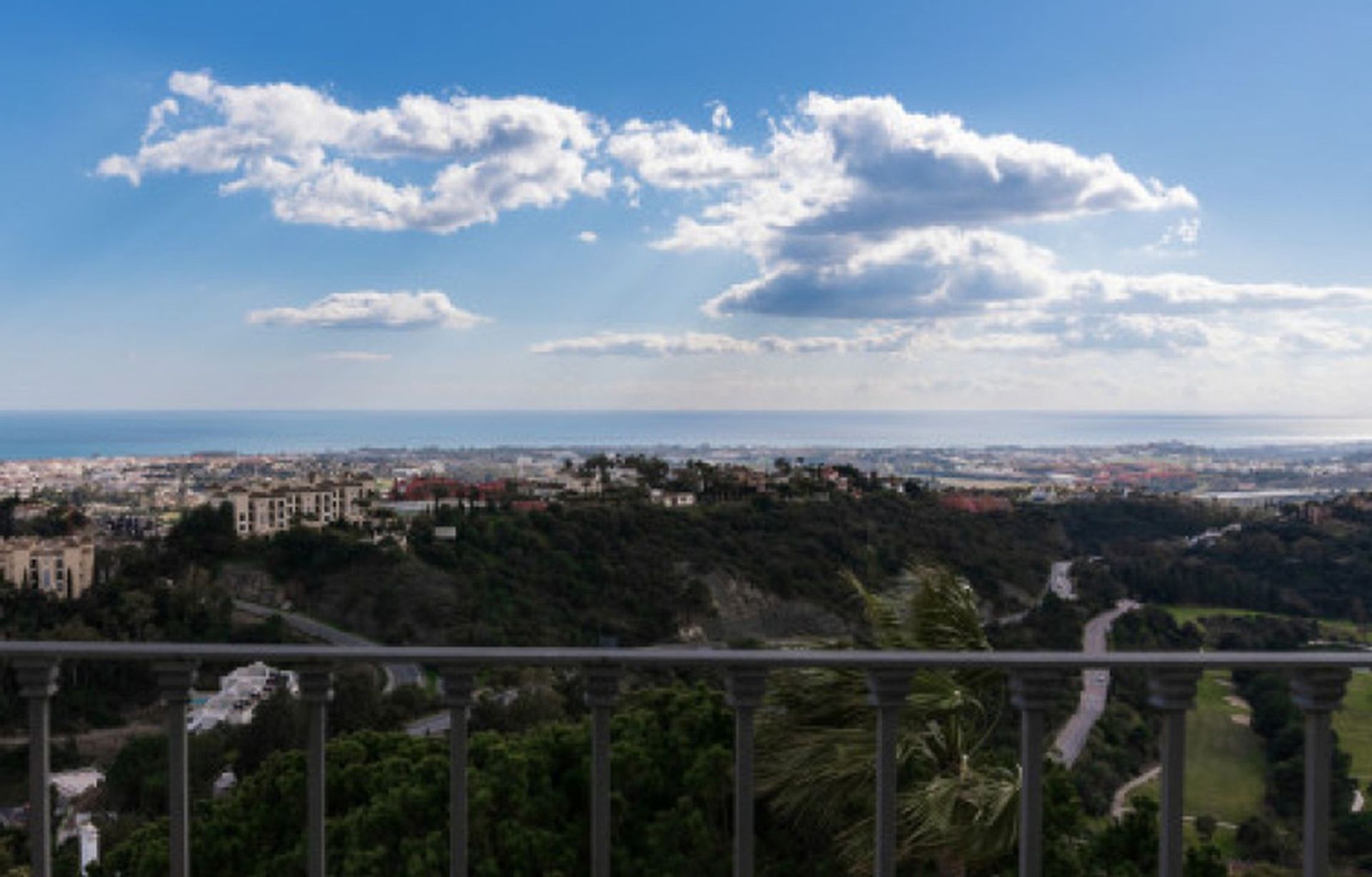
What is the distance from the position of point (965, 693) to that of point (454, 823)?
129 centimetres

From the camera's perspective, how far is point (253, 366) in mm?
21109

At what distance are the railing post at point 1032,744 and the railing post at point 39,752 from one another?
1711mm

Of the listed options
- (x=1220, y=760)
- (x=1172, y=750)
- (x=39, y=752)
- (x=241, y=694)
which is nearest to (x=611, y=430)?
(x=241, y=694)

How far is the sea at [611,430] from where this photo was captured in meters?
17.1

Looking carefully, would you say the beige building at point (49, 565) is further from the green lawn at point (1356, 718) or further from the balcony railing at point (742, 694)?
the green lawn at point (1356, 718)

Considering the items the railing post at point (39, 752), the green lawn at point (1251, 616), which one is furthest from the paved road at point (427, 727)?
the green lawn at point (1251, 616)

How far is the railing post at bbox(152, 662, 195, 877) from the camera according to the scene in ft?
5.34

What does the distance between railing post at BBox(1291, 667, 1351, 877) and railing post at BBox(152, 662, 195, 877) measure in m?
1.93

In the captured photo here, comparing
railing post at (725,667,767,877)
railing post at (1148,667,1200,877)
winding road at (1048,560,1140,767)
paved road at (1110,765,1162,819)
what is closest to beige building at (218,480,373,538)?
winding road at (1048,560,1140,767)

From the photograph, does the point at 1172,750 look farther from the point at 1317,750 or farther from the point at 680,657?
the point at 680,657

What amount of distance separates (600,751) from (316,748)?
0.53m

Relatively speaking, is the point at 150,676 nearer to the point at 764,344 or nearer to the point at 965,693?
the point at 965,693

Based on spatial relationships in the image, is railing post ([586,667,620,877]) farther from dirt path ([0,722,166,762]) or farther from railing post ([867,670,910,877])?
dirt path ([0,722,166,762])

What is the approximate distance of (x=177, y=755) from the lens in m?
1.69
